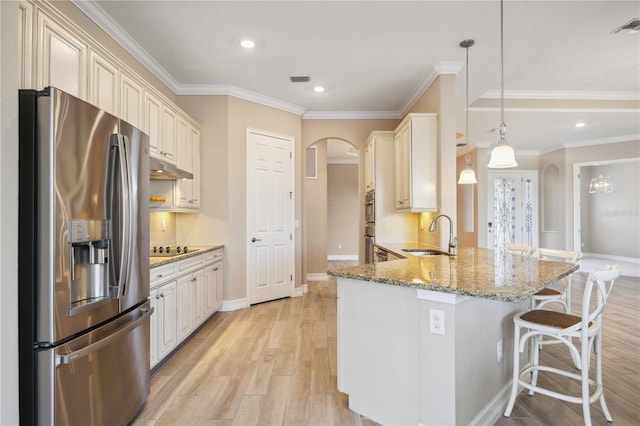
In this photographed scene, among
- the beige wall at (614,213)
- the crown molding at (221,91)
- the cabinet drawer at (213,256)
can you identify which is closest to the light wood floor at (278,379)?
the cabinet drawer at (213,256)

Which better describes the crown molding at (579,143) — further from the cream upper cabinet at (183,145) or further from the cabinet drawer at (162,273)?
the cabinet drawer at (162,273)

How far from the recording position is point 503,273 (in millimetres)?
1900

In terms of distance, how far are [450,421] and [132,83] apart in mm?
3344

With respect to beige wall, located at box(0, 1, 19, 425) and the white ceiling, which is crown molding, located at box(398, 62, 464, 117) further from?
beige wall, located at box(0, 1, 19, 425)

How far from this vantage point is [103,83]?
2.37 metres

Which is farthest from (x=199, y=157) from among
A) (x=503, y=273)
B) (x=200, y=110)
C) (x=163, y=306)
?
(x=503, y=273)

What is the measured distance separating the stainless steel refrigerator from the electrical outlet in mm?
1661

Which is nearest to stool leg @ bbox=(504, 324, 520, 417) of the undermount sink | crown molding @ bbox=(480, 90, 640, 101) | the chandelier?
the undermount sink

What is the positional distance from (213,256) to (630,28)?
4780mm

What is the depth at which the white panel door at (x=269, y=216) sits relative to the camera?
4.48m

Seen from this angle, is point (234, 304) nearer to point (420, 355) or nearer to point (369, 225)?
point (369, 225)

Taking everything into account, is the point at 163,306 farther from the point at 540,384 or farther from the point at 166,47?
the point at 540,384

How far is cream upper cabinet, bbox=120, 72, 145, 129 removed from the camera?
8.55 ft

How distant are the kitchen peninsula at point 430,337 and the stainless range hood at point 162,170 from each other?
1.87m
